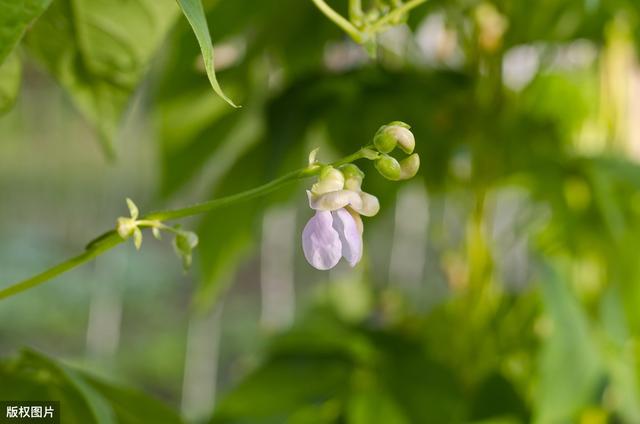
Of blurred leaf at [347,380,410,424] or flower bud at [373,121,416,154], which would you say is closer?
flower bud at [373,121,416,154]

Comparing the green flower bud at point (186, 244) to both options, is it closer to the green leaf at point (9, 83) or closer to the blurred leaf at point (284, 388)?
the green leaf at point (9, 83)

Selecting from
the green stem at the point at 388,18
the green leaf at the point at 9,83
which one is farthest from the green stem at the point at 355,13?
the green leaf at the point at 9,83

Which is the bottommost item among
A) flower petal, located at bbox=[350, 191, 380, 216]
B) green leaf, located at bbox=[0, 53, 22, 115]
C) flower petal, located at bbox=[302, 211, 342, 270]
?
flower petal, located at bbox=[302, 211, 342, 270]

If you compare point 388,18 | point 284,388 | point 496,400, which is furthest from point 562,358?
point 388,18

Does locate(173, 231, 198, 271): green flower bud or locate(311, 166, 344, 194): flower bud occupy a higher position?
locate(311, 166, 344, 194): flower bud

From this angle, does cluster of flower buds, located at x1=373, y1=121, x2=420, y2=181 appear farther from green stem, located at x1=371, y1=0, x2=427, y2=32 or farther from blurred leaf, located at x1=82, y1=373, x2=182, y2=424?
blurred leaf, located at x1=82, y1=373, x2=182, y2=424

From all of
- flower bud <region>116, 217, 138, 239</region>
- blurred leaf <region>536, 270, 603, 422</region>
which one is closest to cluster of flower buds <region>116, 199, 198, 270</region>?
flower bud <region>116, 217, 138, 239</region>

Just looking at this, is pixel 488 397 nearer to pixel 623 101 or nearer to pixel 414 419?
pixel 414 419

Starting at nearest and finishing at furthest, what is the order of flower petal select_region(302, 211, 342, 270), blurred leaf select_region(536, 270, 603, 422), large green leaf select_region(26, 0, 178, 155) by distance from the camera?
flower petal select_region(302, 211, 342, 270), large green leaf select_region(26, 0, 178, 155), blurred leaf select_region(536, 270, 603, 422)
